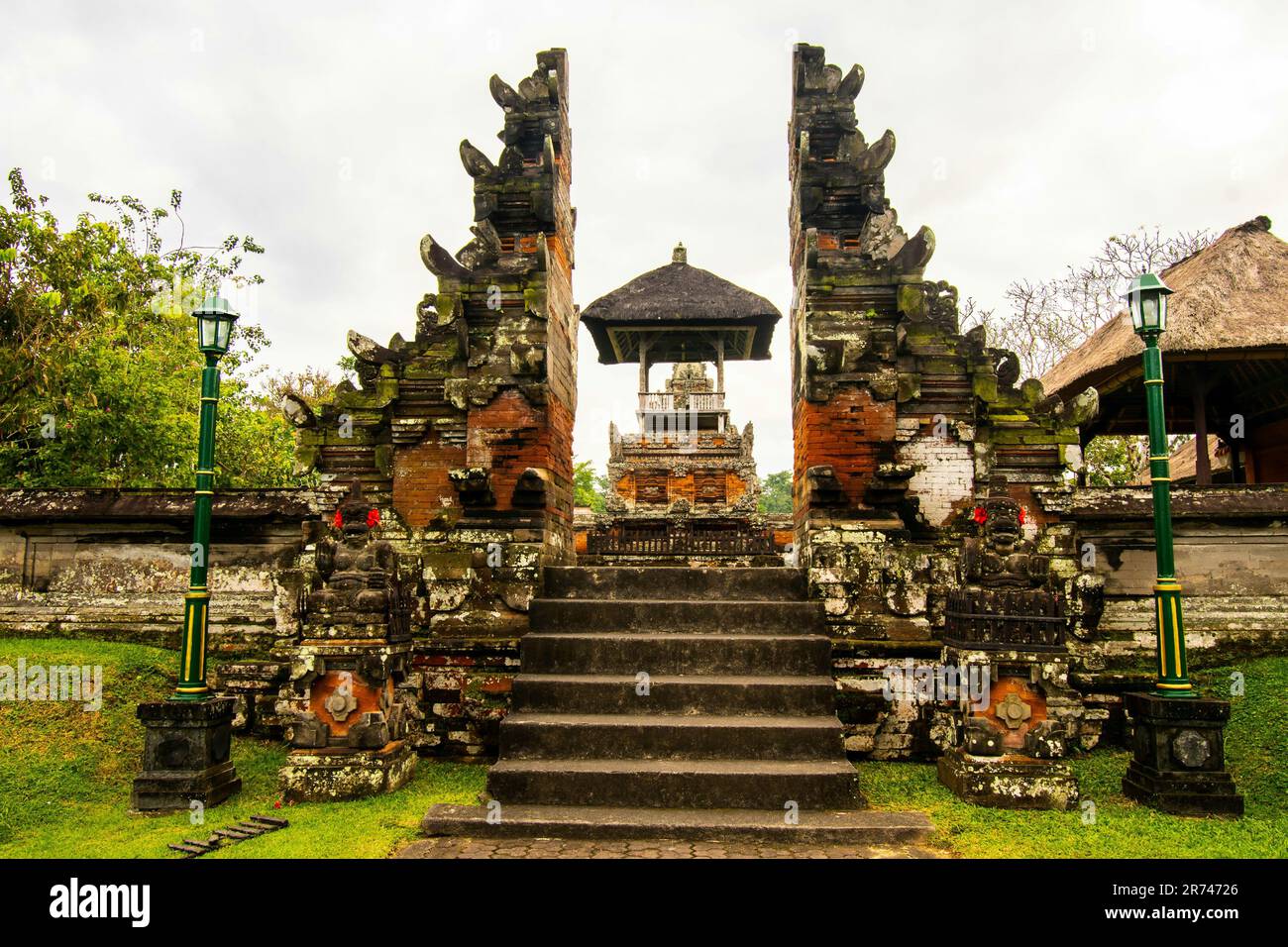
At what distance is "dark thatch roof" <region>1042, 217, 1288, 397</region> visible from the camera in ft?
33.4

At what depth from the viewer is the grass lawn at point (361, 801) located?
417 centimetres

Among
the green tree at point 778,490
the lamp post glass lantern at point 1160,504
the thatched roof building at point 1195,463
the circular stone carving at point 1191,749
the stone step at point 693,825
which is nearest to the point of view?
the stone step at point 693,825

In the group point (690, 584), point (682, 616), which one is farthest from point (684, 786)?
point (690, 584)

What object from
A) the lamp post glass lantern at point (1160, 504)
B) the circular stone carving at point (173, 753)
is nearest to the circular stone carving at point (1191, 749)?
the lamp post glass lantern at point (1160, 504)

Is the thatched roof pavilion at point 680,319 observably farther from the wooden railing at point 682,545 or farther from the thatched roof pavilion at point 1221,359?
the wooden railing at point 682,545

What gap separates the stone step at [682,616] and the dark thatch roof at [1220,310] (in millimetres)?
6914

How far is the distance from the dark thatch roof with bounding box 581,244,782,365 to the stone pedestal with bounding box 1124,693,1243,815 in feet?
57.4

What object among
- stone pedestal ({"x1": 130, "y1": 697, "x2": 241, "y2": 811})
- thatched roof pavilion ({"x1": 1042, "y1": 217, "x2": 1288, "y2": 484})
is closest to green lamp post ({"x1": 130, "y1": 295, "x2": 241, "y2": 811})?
stone pedestal ({"x1": 130, "y1": 697, "x2": 241, "y2": 811})

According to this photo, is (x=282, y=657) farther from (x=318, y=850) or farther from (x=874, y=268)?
(x=874, y=268)

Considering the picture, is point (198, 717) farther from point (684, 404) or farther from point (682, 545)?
point (684, 404)

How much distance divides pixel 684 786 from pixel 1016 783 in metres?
2.00

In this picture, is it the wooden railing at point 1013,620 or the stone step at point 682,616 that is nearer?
the wooden railing at point 1013,620

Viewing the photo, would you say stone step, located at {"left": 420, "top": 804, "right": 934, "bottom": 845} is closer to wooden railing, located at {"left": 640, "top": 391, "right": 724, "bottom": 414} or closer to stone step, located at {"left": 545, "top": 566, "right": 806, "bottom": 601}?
stone step, located at {"left": 545, "top": 566, "right": 806, "bottom": 601}

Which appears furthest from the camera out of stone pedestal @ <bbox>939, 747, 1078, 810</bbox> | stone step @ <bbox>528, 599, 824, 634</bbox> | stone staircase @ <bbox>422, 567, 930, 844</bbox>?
stone step @ <bbox>528, 599, 824, 634</bbox>
